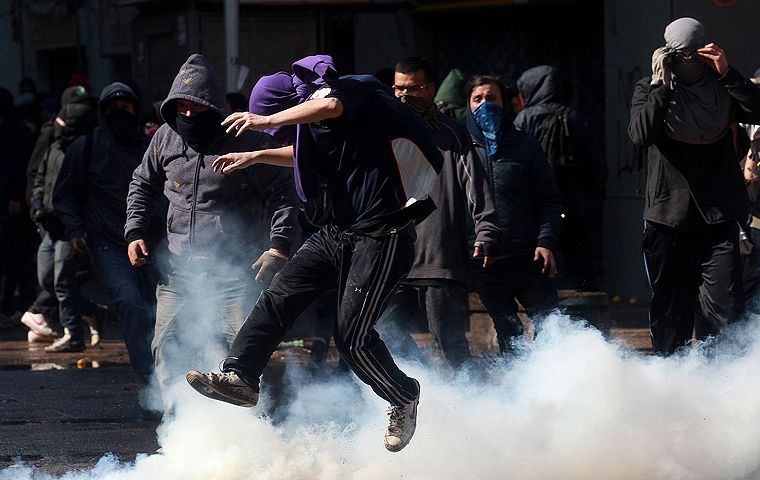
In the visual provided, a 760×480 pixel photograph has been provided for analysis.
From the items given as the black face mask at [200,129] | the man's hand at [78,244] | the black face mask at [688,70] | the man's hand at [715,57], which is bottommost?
the man's hand at [78,244]

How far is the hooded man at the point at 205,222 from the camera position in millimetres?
6613

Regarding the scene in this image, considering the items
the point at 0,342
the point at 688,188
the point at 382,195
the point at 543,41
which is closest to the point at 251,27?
the point at 543,41

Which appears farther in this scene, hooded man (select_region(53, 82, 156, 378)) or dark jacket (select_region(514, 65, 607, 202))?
dark jacket (select_region(514, 65, 607, 202))

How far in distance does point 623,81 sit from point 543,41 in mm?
1074

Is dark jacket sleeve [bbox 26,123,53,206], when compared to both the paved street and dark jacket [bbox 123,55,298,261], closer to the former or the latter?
the paved street

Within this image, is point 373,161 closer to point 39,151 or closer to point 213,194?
point 213,194

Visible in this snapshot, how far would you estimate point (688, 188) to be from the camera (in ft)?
23.2

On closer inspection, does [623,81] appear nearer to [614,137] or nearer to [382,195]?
[614,137]

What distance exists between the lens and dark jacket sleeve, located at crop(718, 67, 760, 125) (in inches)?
272

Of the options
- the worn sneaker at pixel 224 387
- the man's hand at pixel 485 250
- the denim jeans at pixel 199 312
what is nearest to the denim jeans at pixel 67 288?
the denim jeans at pixel 199 312

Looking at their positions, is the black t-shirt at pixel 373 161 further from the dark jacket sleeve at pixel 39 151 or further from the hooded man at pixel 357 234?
the dark jacket sleeve at pixel 39 151

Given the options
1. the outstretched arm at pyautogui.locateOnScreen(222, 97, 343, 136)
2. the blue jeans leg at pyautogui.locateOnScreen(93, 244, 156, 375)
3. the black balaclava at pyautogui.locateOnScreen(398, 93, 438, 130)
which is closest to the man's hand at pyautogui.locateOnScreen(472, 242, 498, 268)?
the black balaclava at pyautogui.locateOnScreen(398, 93, 438, 130)

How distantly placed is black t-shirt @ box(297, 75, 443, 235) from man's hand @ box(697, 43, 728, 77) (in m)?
1.82

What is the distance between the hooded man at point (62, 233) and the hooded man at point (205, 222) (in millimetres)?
3562
